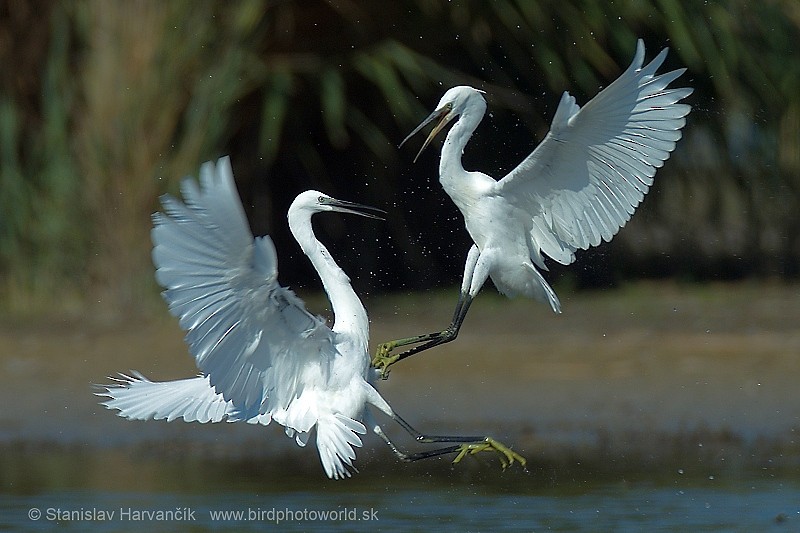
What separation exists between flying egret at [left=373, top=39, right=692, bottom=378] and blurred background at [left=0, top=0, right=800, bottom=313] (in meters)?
4.07

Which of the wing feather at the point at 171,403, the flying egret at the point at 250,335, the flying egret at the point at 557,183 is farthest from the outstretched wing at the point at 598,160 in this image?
the wing feather at the point at 171,403

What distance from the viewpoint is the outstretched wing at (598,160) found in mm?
6266

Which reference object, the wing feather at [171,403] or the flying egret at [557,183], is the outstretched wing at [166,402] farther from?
the flying egret at [557,183]

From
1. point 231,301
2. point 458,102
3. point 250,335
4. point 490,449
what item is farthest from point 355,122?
point 231,301

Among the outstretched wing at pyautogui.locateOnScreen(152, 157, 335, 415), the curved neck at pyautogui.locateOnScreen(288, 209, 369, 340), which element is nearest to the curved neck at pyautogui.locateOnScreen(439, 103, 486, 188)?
the curved neck at pyautogui.locateOnScreen(288, 209, 369, 340)

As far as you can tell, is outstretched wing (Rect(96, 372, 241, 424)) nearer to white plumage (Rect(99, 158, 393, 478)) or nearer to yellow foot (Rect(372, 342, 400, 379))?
white plumage (Rect(99, 158, 393, 478))

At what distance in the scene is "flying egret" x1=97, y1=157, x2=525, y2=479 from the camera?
5.31 metres

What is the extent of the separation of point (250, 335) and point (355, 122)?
6.25 m

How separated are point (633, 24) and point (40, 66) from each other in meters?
4.31

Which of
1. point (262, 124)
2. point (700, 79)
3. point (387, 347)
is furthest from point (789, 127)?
point (387, 347)

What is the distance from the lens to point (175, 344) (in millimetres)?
10039

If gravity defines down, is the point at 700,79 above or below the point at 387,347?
above

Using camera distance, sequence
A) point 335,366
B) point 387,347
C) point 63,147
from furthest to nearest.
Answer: point 63,147 < point 387,347 < point 335,366

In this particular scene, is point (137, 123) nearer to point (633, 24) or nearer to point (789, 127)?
point (633, 24)
